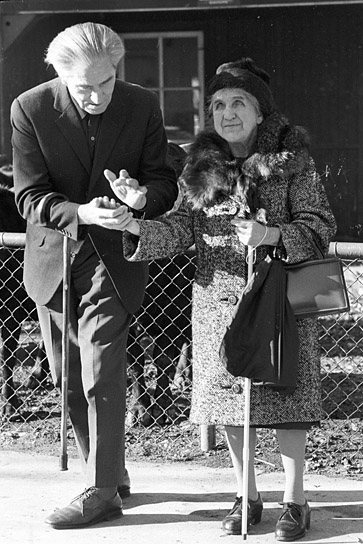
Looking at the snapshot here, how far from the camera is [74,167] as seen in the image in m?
4.03

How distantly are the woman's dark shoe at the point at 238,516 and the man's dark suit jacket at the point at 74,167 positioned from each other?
90cm

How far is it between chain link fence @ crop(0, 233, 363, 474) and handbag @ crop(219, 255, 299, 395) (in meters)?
1.47

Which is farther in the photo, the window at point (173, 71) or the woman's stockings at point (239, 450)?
the window at point (173, 71)

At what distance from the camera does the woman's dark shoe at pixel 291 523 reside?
3.93 metres

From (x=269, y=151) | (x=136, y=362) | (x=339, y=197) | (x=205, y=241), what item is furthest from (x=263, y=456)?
(x=339, y=197)

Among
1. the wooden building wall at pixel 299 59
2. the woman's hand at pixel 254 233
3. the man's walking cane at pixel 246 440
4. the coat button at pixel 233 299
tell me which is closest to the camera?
the woman's hand at pixel 254 233

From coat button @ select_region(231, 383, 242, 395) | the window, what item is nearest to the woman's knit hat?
coat button @ select_region(231, 383, 242, 395)

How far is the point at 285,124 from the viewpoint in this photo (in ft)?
12.9

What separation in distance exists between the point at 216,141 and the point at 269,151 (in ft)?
0.85

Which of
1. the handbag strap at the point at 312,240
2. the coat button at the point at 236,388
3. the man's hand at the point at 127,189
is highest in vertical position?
the man's hand at the point at 127,189

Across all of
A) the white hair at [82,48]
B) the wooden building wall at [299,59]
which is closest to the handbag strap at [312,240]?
the white hair at [82,48]

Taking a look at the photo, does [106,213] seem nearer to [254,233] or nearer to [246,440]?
[254,233]

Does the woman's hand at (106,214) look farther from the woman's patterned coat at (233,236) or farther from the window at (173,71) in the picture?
the window at (173,71)

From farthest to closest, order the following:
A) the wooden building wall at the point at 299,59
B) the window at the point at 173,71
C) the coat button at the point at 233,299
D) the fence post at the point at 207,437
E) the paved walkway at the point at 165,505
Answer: the window at the point at 173,71
the wooden building wall at the point at 299,59
the fence post at the point at 207,437
the paved walkway at the point at 165,505
the coat button at the point at 233,299
